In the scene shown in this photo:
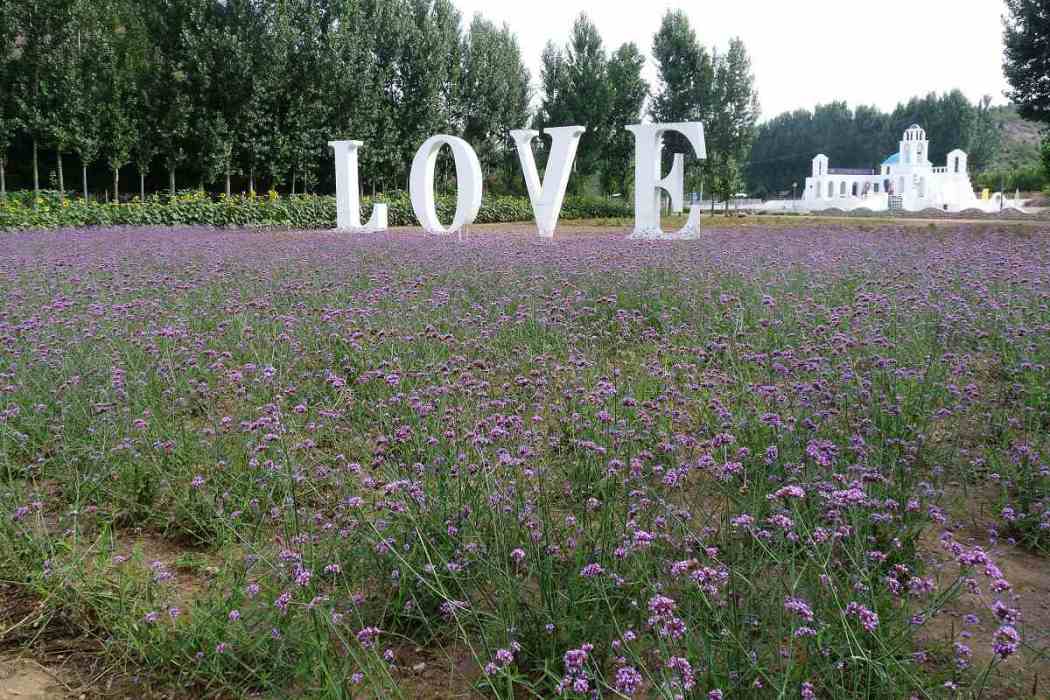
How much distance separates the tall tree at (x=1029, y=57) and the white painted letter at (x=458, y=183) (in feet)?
44.0

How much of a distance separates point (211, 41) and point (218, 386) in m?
22.8

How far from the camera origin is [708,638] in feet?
5.83

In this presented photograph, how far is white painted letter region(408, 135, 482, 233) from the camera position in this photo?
15.8 metres

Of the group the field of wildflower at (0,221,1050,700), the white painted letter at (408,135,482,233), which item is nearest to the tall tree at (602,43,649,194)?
the white painted letter at (408,135,482,233)

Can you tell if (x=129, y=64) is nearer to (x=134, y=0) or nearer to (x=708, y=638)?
(x=134, y=0)

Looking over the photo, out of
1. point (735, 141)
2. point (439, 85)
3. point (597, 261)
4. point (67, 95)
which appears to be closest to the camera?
point (597, 261)

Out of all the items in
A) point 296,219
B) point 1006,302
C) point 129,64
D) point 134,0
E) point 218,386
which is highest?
point 134,0

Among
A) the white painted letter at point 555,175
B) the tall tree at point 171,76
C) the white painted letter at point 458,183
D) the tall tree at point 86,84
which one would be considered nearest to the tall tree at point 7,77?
the tall tree at point 86,84

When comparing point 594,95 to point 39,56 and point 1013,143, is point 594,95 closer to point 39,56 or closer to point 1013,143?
point 39,56

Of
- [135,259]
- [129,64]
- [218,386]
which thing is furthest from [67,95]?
[218,386]

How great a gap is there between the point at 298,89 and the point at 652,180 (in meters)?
15.4

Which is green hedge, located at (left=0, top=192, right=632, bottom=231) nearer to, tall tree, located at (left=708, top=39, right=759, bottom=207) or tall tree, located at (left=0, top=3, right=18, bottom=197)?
tall tree, located at (left=0, top=3, right=18, bottom=197)

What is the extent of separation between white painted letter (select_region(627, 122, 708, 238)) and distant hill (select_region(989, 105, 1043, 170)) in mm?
60753

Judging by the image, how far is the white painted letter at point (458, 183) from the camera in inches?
621
